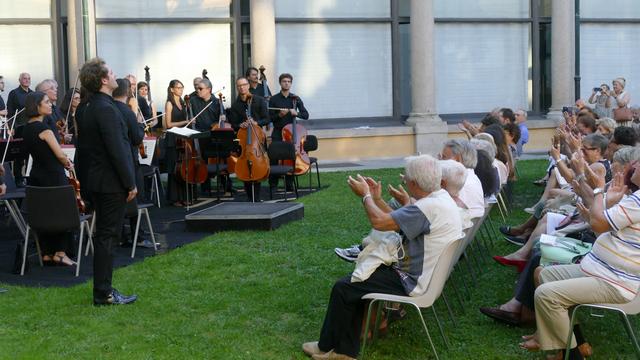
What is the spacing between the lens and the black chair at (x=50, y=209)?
827 centimetres

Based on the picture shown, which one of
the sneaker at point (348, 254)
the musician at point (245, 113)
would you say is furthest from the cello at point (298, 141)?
the sneaker at point (348, 254)

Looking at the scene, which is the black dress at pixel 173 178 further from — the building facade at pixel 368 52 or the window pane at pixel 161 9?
the window pane at pixel 161 9

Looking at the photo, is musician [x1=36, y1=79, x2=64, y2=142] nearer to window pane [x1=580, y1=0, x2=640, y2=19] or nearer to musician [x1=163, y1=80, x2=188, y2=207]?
musician [x1=163, y1=80, x2=188, y2=207]

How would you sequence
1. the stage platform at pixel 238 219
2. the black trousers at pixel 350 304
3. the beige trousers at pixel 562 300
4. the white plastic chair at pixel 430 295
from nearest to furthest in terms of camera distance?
the beige trousers at pixel 562 300 < the white plastic chair at pixel 430 295 < the black trousers at pixel 350 304 < the stage platform at pixel 238 219

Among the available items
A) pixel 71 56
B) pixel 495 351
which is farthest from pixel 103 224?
pixel 71 56

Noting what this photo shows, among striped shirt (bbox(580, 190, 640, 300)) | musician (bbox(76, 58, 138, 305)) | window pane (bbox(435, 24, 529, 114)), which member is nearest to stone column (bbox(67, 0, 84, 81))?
window pane (bbox(435, 24, 529, 114))

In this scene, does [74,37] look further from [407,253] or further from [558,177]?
[407,253]

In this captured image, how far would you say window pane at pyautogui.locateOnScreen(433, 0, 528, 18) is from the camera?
20.4 metres

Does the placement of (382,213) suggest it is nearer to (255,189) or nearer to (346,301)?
(346,301)

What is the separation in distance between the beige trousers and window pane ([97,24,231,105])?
44.9 feet

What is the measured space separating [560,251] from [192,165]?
7.42m

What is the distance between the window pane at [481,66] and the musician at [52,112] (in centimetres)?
929

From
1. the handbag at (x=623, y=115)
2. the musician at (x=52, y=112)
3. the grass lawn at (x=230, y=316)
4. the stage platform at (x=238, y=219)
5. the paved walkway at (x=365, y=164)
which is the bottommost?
the grass lawn at (x=230, y=316)

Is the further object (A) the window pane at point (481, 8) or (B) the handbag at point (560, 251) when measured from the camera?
(A) the window pane at point (481, 8)
